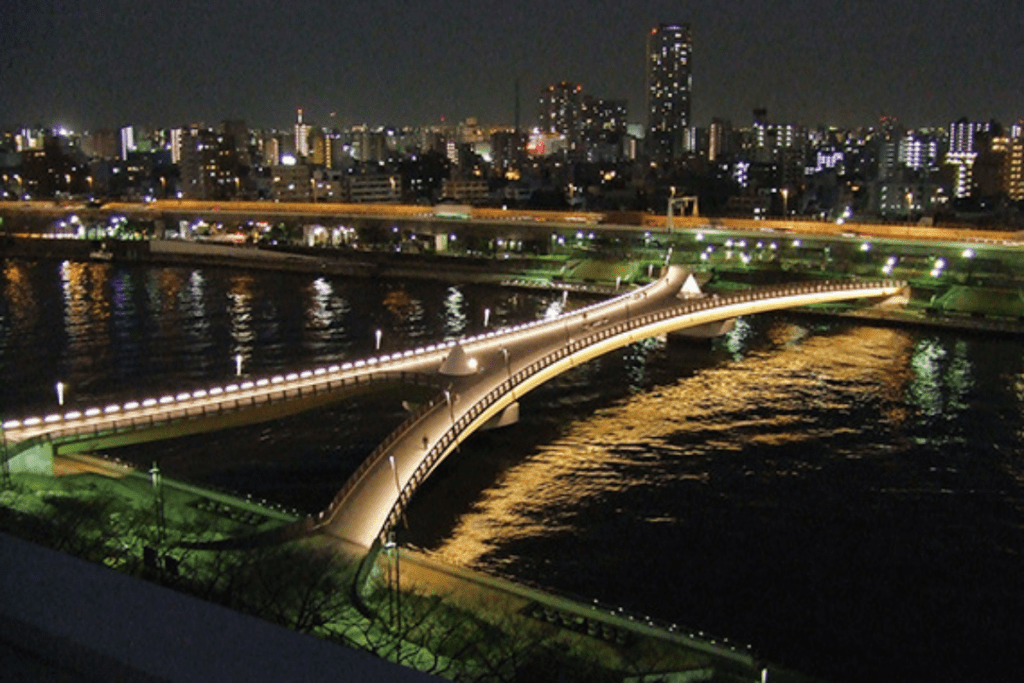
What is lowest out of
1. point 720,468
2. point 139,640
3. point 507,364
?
point 720,468

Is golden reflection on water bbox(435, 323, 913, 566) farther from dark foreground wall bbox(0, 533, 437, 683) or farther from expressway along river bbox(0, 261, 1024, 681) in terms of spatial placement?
dark foreground wall bbox(0, 533, 437, 683)

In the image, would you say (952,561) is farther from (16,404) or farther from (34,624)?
(16,404)

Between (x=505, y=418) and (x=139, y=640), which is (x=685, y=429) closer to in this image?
(x=505, y=418)

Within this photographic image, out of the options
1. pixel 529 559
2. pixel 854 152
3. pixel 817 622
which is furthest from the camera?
pixel 854 152

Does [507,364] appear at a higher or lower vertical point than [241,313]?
higher

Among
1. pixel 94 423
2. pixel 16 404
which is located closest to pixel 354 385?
pixel 94 423

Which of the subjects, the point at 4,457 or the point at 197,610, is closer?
the point at 197,610

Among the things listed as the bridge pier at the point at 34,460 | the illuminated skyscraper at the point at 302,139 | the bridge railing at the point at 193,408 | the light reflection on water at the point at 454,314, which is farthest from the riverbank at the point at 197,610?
the illuminated skyscraper at the point at 302,139

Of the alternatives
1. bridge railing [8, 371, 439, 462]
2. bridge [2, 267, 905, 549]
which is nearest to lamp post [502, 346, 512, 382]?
bridge [2, 267, 905, 549]

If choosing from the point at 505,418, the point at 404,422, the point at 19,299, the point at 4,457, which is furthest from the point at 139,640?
the point at 19,299
